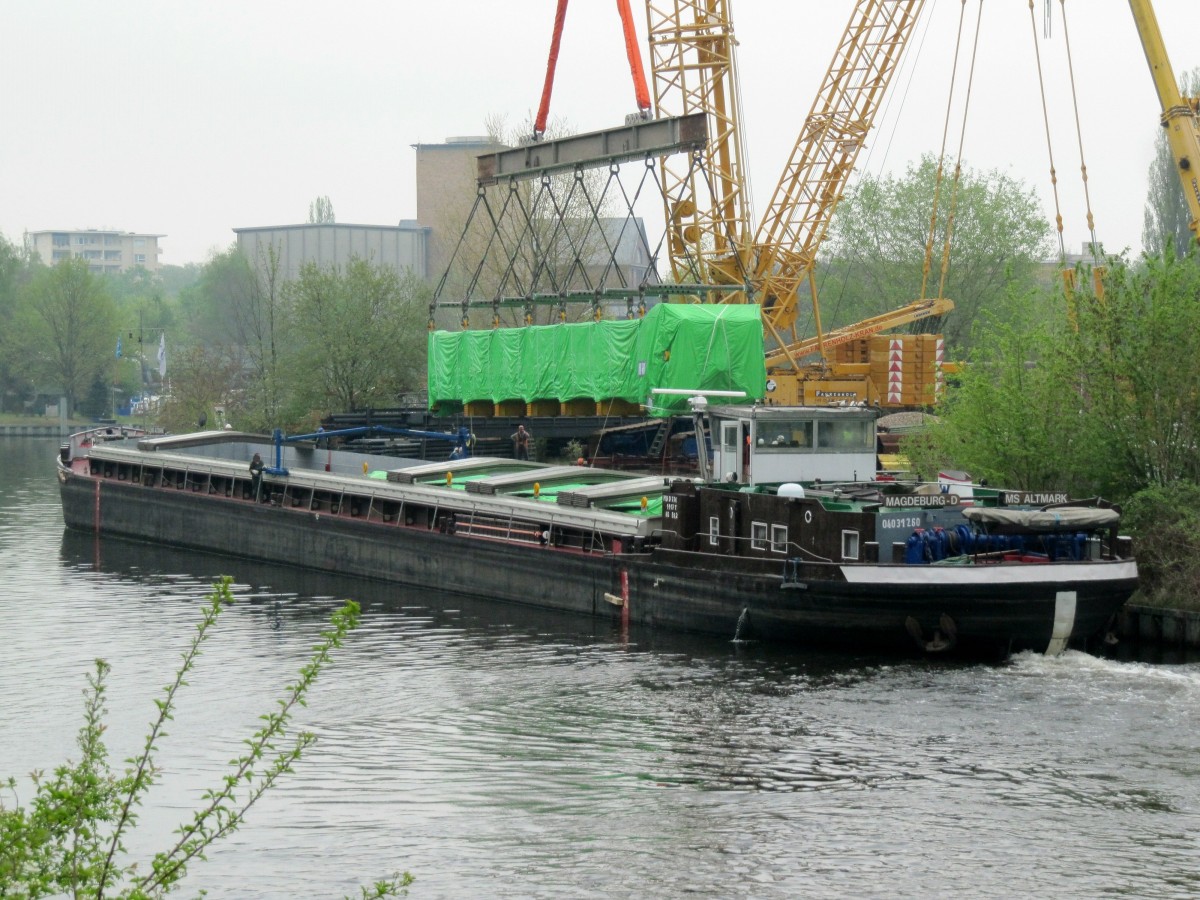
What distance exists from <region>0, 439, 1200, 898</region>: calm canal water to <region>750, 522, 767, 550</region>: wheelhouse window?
2.10 m

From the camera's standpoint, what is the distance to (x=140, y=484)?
4991 cm

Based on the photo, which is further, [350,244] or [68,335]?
[68,335]

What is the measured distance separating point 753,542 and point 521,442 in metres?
23.5

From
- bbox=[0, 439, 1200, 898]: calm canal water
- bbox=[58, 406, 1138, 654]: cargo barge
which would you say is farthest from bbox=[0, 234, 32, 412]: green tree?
bbox=[0, 439, 1200, 898]: calm canal water

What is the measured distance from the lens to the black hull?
82.7 feet

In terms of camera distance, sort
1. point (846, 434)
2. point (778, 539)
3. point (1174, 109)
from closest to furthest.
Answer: point (778, 539) < point (846, 434) < point (1174, 109)

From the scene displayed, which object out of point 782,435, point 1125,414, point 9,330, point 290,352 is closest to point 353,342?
point 290,352

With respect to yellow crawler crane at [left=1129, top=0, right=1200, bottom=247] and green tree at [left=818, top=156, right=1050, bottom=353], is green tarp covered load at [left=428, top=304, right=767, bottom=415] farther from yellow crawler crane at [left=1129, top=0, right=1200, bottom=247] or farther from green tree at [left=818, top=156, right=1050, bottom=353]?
green tree at [left=818, top=156, right=1050, bottom=353]

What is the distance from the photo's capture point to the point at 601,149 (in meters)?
39.5

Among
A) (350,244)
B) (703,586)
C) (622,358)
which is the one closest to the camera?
(703,586)

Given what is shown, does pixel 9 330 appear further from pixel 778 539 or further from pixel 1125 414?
pixel 1125 414

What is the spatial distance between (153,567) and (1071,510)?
2577cm

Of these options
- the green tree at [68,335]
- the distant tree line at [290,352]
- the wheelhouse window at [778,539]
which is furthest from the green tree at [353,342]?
the green tree at [68,335]

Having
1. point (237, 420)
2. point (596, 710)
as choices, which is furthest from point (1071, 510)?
point (237, 420)
